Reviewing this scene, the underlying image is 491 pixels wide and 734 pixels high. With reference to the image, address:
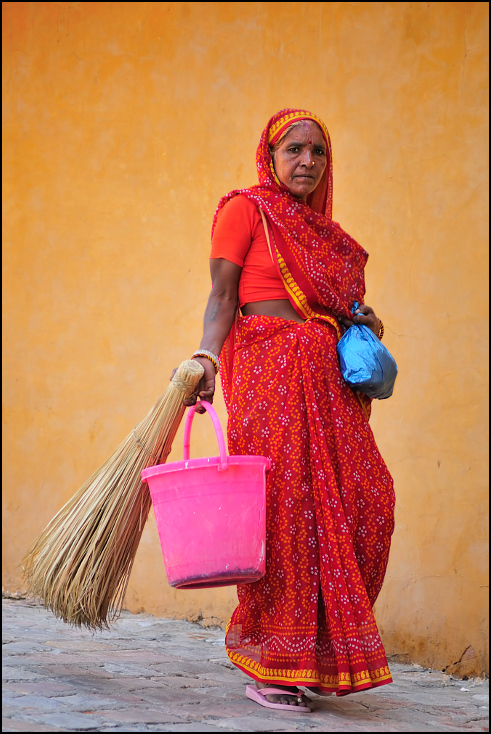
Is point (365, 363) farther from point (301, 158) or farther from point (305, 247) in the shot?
point (301, 158)

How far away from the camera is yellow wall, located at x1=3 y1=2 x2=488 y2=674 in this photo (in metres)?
3.59

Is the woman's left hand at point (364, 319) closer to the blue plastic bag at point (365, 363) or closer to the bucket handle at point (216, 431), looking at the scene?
the blue plastic bag at point (365, 363)

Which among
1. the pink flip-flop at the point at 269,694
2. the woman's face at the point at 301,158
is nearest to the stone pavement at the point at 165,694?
the pink flip-flop at the point at 269,694

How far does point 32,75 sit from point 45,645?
3.51 metres

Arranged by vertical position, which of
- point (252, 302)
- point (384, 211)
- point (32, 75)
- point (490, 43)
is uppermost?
point (32, 75)

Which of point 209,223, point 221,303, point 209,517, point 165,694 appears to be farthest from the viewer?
point 209,223

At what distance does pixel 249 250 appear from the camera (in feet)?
9.78

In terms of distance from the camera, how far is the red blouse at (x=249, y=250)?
9.64ft

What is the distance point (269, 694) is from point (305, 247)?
4.74 feet

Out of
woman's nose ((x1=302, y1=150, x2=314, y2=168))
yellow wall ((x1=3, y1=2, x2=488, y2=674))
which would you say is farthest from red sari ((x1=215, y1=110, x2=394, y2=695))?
yellow wall ((x1=3, y1=2, x2=488, y2=674))

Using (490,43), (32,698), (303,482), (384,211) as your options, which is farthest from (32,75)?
(32,698)

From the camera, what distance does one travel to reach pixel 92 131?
5.11 meters

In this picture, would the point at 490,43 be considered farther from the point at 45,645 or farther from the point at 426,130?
the point at 45,645

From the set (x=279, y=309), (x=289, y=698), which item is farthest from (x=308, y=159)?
(x=289, y=698)
